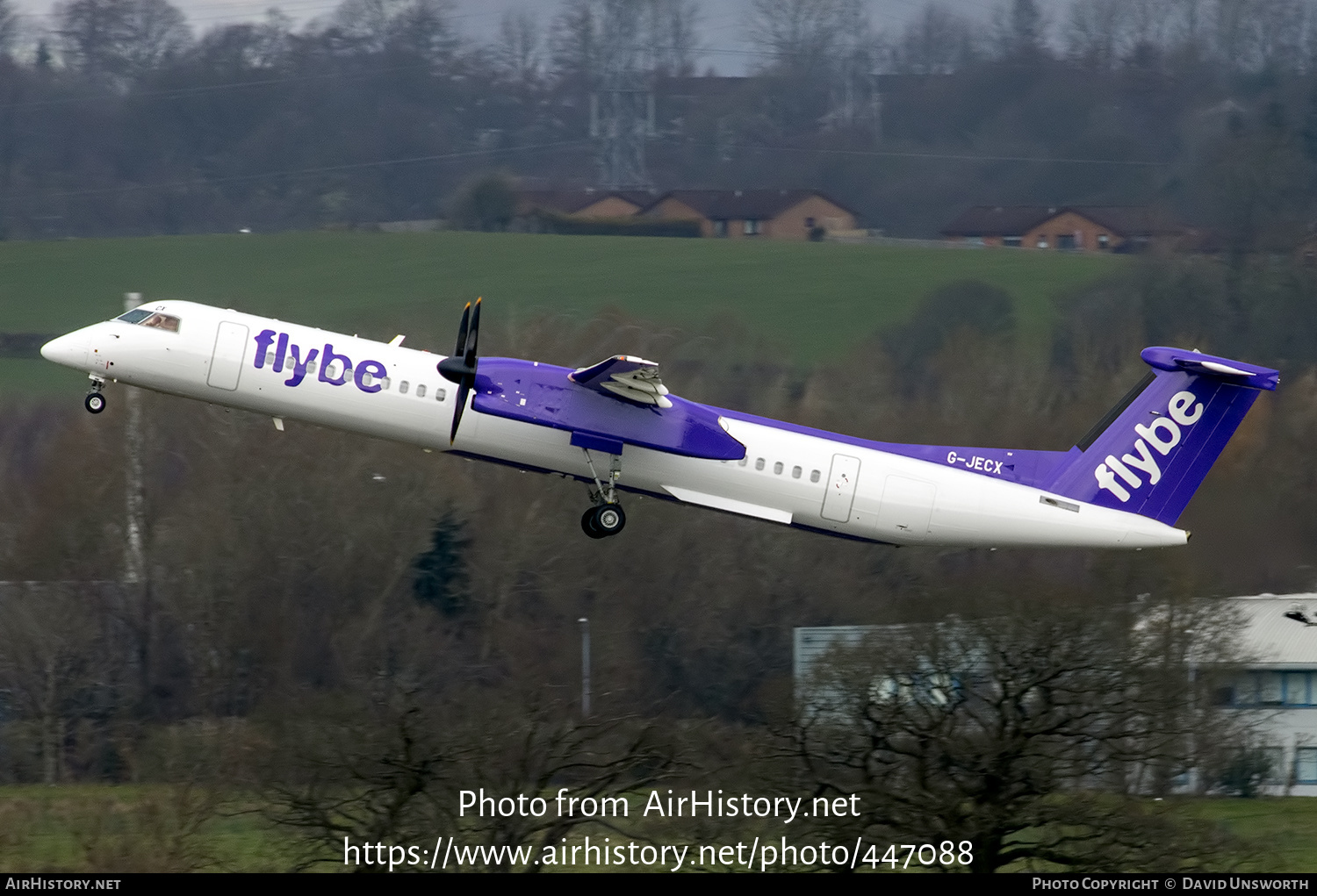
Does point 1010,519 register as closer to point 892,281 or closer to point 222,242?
point 892,281

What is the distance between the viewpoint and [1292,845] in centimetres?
3192

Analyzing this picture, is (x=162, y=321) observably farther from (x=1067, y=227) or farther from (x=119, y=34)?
(x=119, y=34)

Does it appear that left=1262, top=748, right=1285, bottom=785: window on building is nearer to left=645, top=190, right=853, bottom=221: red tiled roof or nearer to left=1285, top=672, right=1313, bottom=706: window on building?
left=1285, top=672, right=1313, bottom=706: window on building

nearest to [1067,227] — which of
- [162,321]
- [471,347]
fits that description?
[471,347]

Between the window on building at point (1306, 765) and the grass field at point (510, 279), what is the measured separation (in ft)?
72.4

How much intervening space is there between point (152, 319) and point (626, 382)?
7297mm

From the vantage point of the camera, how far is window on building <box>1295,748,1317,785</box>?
38.2 metres

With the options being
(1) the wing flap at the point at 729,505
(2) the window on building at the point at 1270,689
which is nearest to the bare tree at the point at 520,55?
(2) the window on building at the point at 1270,689

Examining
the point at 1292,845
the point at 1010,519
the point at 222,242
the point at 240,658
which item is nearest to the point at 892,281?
the point at 222,242

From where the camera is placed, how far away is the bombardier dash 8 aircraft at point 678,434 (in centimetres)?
2441

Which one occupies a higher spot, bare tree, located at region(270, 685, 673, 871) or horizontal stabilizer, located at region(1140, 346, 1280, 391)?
horizontal stabilizer, located at region(1140, 346, 1280, 391)

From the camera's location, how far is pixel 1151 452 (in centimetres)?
2630

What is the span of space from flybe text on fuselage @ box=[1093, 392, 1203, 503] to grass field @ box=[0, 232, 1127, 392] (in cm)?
2944

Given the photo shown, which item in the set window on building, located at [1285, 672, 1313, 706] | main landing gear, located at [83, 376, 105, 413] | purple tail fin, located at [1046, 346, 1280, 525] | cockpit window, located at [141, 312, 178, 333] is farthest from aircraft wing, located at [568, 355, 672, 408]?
window on building, located at [1285, 672, 1313, 706]
